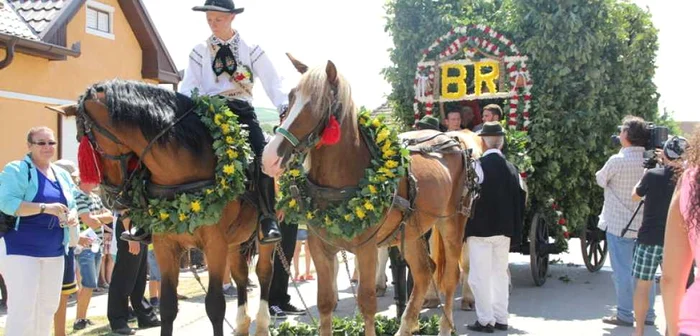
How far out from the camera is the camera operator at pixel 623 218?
7.29 meters

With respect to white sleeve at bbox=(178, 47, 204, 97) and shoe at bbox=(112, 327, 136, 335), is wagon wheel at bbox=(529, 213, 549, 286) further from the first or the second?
white sleeve at bbox=(178, 47, 204, 97)

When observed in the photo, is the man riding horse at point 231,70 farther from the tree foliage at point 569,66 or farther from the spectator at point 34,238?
the tree foliage at point 569,66

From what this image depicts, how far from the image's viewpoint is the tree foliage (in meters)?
8.80

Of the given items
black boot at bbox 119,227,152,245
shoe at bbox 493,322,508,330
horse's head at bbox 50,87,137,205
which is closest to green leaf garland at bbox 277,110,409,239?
black boot at bbox 119,227,152,245

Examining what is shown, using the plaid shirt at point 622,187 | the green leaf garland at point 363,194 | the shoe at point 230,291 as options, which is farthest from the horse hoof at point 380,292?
the green leaf garland at point 363,194

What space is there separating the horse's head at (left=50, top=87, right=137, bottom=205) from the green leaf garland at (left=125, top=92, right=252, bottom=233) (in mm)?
221

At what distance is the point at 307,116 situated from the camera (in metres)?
4.35

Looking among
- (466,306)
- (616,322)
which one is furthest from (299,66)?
(616,322)

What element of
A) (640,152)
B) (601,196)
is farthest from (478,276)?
(601,196)

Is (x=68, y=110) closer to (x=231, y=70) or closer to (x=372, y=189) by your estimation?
(x=231, y=70)

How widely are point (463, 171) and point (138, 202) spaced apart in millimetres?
3267

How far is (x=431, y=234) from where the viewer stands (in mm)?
7789

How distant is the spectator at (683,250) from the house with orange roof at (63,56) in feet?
37.9

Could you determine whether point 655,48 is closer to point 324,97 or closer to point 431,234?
point 431,234
